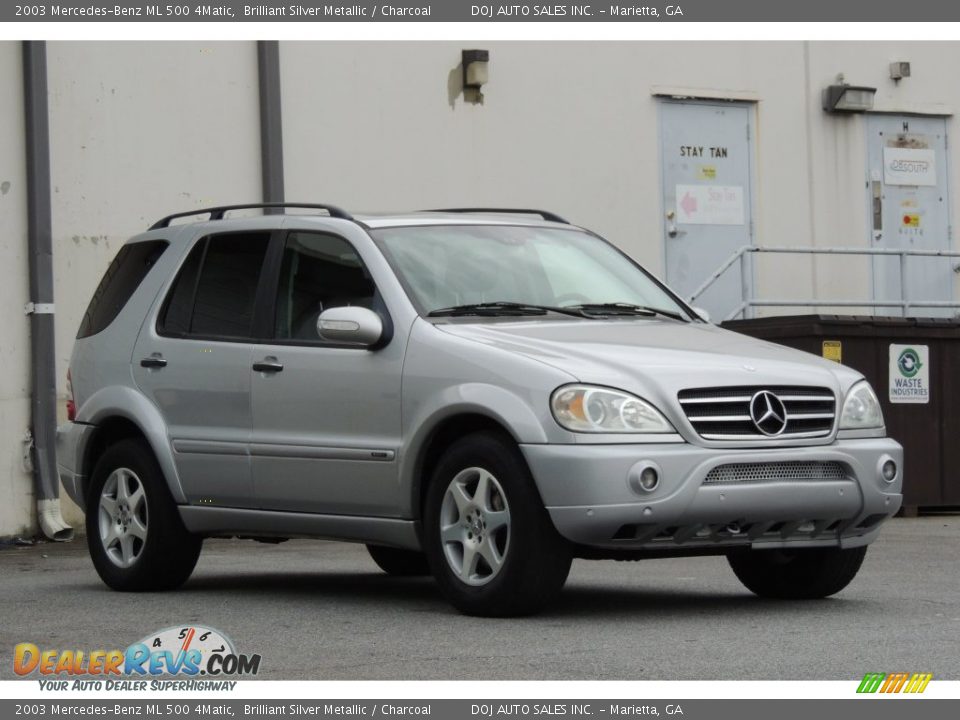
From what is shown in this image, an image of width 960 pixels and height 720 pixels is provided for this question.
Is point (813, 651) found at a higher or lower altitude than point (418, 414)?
lower

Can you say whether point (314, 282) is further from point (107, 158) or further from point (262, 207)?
point (107, 158)

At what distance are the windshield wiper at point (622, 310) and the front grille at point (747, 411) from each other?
1.10 m

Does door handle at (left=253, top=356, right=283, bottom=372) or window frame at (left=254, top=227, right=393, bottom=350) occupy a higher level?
window frame at (left=254, top=227, right=393, bottom=350)

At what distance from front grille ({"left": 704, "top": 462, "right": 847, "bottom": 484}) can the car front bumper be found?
0.01 m

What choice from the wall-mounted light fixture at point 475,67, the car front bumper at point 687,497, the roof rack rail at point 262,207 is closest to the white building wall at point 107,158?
the wall-mounted light fixture at point 475,67

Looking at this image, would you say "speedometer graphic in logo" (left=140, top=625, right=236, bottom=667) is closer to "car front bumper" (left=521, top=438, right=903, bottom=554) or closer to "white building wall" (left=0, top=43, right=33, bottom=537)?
"car front bumper" (left=521, top=438, right=903, bottom=554)

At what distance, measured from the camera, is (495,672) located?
654 centimetres

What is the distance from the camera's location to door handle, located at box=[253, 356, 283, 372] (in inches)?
361

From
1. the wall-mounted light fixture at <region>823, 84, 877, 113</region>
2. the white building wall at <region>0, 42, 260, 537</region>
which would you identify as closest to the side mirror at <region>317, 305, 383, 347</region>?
the white building wall at <region>0, 42, 260, 537</region>

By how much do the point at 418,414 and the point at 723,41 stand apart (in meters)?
11.0

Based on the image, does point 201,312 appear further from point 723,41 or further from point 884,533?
point 723,41

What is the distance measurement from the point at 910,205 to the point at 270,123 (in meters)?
6.92

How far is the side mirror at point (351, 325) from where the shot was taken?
8625mm

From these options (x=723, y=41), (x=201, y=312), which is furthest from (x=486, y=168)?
(x=201, y=312)
